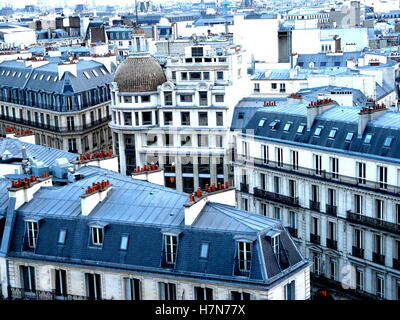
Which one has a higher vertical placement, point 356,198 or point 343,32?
point 343,32

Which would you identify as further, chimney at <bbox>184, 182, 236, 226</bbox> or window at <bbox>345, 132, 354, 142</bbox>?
window at <bbox>345, 132, 354, 142</bbox>

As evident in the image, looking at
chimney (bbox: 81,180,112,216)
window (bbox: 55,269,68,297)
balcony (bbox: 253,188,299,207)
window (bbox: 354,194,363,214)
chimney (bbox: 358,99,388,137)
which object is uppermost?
chimney (bbox: 358,99,388,137)

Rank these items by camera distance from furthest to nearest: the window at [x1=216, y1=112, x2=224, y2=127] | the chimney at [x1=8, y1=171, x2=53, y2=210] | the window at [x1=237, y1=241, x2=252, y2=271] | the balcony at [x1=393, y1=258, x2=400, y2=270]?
the window at [x1=216, y1=112, x2=224, y2=127] < the balcony at [x1=393, y1=258, x2=400, y2=270] < the chimney at [x1=8, y1=171, x2=53, y2=210] < the window at [x1=237, y1=241, x2=252, y2=271]

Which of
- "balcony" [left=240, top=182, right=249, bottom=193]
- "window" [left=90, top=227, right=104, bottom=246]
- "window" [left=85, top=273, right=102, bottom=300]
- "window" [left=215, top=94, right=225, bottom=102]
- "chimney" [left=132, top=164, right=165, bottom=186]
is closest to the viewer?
"window" [left=85, top=273, right=102, bottom=300]

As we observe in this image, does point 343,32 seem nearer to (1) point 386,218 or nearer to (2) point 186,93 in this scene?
(2) point 186,93

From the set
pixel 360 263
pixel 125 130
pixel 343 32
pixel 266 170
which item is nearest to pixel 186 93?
pixel 125 130

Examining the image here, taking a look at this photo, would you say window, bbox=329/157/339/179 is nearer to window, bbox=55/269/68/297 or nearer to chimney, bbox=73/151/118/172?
chimney, bbox=73/151/118/172

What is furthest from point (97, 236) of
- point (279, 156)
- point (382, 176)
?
point (279, 156)

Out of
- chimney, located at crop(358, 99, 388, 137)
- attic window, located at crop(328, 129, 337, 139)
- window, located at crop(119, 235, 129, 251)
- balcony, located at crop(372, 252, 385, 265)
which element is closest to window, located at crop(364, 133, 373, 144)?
chimney, located at crop(358, 99, 388, 137)
